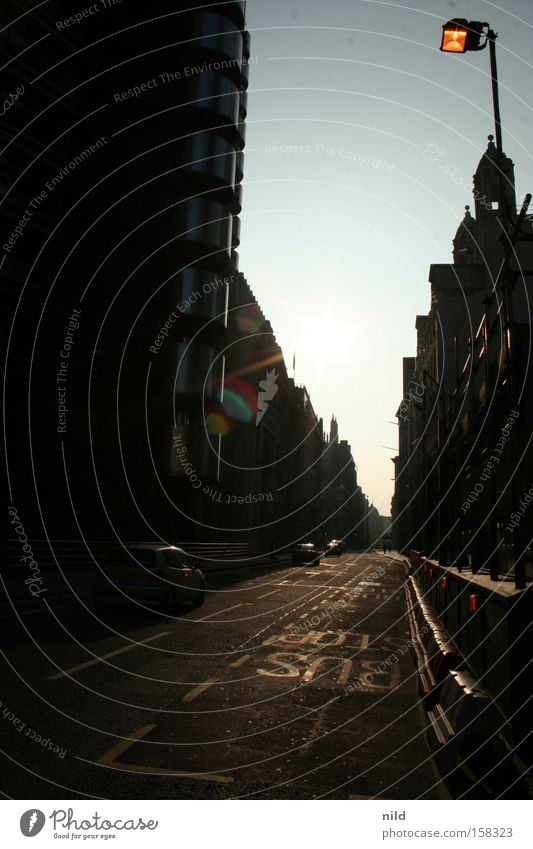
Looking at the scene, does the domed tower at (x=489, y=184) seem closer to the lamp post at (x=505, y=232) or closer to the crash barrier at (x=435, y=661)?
the lamp post at (x=505, y=232)

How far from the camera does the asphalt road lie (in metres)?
5.07

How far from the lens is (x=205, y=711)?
730cm

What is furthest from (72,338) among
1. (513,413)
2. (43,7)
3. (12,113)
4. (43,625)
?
(513,413)

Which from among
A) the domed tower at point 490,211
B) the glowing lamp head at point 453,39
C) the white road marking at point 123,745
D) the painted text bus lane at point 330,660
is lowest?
the painted text bus lane at point 330,660

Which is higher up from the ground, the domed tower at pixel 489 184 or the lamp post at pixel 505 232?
the domed tower at pixel 489 184

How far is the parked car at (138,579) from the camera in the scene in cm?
1513

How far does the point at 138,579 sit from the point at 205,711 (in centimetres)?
824

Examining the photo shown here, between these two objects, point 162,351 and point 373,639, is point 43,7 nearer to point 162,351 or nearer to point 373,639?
point 162,351

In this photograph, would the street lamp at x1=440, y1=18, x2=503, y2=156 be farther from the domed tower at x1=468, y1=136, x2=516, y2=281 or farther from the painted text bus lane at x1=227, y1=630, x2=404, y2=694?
the domed tower at x1=468, y1=136, x2=516, y2=281

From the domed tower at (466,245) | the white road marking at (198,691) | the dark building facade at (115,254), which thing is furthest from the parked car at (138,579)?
the domed tower at (466,245)

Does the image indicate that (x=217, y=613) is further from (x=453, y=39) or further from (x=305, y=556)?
(x=305, y=556)

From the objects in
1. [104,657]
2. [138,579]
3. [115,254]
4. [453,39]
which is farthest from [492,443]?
[115,254]

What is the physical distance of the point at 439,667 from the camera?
677 cm

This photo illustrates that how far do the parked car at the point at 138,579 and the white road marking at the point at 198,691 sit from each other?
651 centimetres
